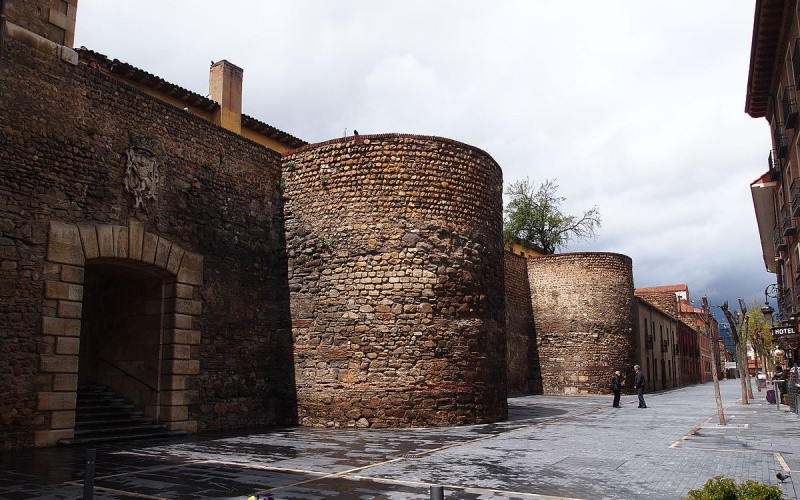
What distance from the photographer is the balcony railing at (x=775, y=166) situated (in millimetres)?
18969

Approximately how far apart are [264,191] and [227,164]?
127 centimetres

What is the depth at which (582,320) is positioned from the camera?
30.4 m

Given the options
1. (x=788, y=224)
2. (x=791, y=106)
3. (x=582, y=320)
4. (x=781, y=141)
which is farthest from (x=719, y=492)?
(x=582, y=320)

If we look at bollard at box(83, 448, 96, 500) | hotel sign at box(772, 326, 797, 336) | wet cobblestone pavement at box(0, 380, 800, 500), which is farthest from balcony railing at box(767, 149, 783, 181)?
bollard at box(83, 448, 96, 500)

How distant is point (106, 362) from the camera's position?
44.2ft

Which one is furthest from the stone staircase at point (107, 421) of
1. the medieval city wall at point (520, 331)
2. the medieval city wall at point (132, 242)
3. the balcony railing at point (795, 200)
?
the medieval city wall at point (520, 331)

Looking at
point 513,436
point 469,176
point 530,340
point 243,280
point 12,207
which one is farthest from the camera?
point 530,340

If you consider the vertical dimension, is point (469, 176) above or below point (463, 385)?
above

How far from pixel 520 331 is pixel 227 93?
1693 centimetres

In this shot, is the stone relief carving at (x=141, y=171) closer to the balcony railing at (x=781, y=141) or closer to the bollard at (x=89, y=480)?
the bollard at (x=89, y=480)

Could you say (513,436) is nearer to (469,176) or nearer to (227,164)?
(469,176)

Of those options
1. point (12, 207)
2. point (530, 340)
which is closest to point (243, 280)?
point (12, 207)

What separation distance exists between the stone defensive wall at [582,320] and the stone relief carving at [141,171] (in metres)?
22.3

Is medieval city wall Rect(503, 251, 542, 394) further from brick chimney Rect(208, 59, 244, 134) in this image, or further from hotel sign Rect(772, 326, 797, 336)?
brick chimney Rect(208, 59, 244, 134)
